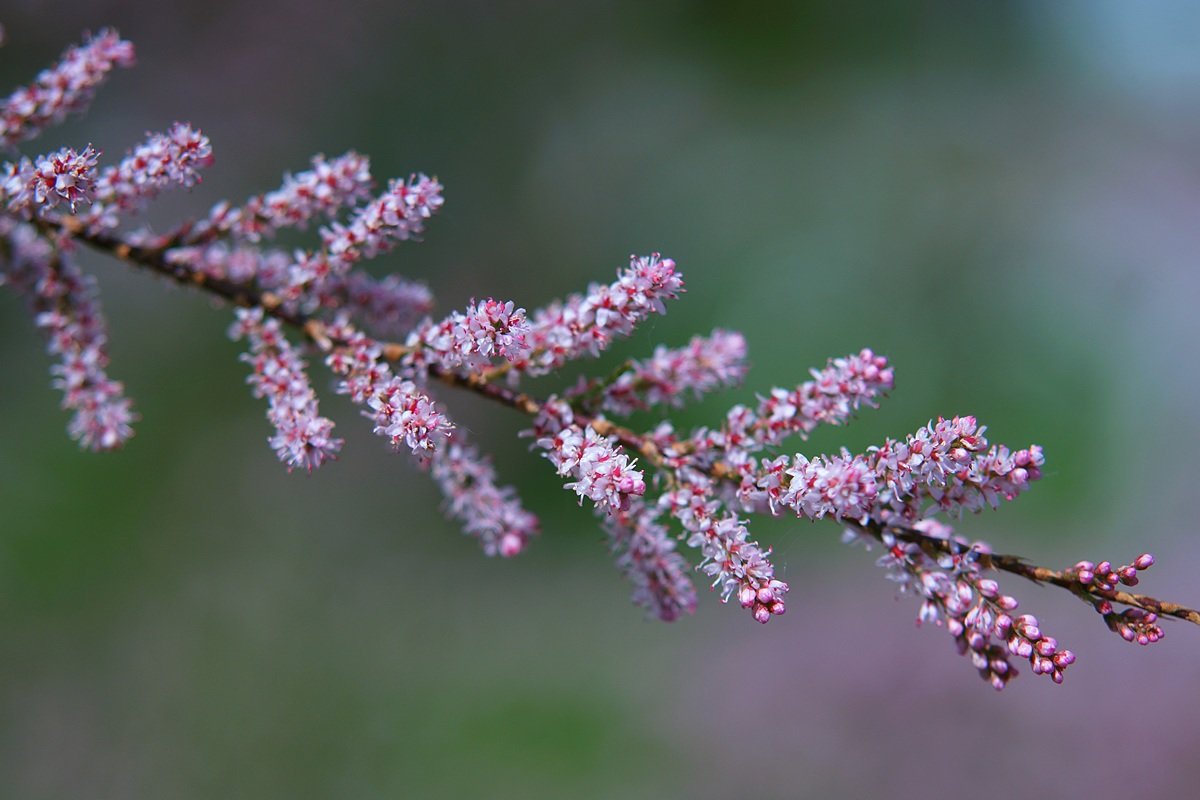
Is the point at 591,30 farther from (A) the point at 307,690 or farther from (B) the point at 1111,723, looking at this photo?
(B) the point at 1111,723

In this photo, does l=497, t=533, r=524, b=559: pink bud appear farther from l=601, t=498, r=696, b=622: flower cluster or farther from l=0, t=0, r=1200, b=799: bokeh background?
l=0, t=0, r=1200, b=799: bokeh background

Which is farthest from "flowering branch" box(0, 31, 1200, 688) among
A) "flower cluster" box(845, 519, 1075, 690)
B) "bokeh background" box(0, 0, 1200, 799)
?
"bokeh background" box(0, 0, 1200, 799)

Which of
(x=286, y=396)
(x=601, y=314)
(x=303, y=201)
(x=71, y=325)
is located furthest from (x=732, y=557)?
(x=71, y=325)

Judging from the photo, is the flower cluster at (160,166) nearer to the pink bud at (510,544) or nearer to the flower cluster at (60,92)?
the flower cluster at (60,92)

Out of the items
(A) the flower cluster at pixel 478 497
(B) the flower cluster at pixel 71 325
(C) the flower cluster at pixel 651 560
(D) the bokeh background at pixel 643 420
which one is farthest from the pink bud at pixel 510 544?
(D) the bokeh background at pixel 643 420

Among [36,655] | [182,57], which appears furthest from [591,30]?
[36,655]

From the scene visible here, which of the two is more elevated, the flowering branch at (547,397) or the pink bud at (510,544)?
the flowering branch at (547,397)

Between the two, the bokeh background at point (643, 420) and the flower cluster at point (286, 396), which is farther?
the bokeh background at point (643, 420)

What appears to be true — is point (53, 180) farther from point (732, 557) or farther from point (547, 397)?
point (732, 557)
